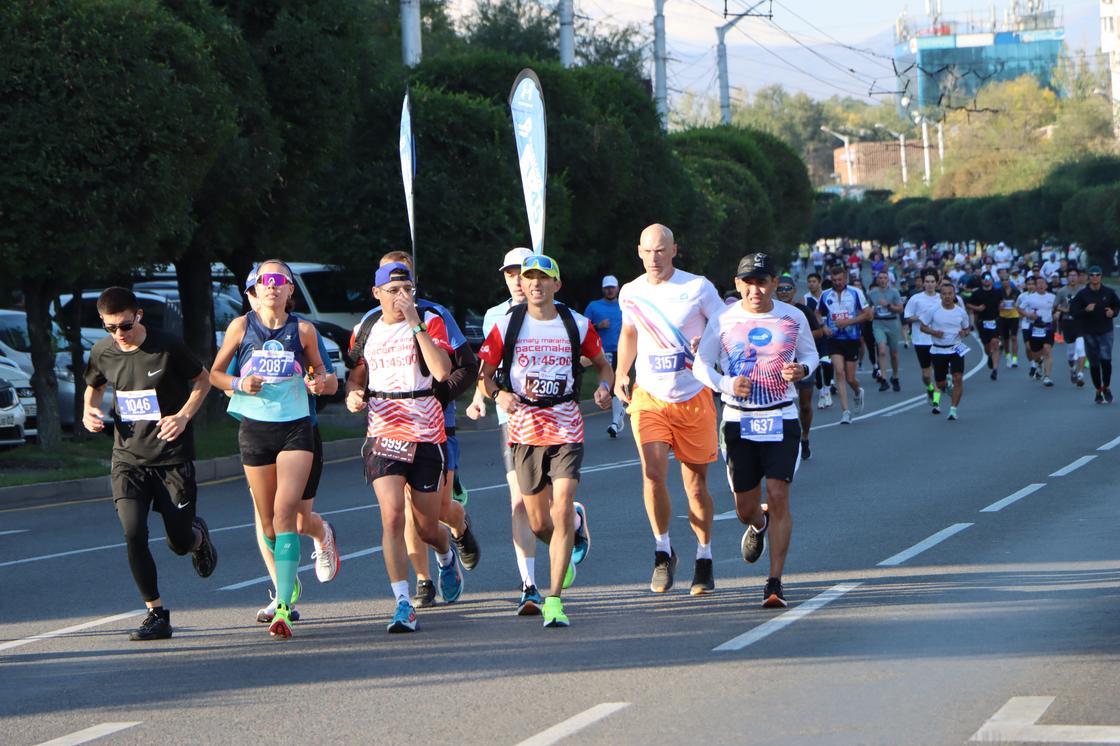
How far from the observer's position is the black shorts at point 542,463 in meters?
9.15

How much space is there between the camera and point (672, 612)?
9305mm

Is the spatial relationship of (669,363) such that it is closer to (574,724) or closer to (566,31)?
(574,724)

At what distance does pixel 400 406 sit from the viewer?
29.9ft

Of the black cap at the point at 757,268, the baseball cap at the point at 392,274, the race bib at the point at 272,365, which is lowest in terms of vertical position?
the race bib at the point at 272,365

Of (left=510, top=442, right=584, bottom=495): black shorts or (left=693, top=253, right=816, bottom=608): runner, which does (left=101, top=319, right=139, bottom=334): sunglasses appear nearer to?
(left=510, top=442, right=584, bottom=495): black shorts

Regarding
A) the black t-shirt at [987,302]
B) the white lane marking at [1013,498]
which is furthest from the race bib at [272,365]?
the black t-shirt at [987,302]

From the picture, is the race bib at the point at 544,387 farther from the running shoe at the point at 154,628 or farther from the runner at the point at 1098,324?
the runner at the point at 1098,324

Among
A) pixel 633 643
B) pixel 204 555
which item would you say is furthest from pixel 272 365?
pixel 633 643

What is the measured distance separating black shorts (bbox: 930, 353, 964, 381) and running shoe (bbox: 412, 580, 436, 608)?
1343 centimetres

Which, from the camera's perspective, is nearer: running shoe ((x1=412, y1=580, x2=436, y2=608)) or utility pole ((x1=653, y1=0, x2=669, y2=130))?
running shoe ((x1=412, y1=580, x2=436, y2=608))

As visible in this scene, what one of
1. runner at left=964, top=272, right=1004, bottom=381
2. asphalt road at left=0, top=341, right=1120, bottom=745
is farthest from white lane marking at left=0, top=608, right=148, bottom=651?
runner at left=964, top=272, right=1004, bottom=381

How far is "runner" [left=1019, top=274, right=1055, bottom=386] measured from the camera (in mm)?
29234

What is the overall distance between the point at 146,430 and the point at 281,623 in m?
1.21

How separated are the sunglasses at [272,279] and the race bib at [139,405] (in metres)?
0.80
